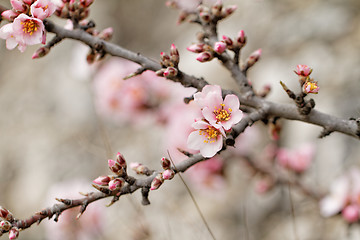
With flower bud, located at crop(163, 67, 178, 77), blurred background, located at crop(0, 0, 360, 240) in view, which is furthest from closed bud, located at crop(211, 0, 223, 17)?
blurred background, located at crop(0, 0, 360, 240)

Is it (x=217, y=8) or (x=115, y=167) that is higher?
(x=217, y=8)

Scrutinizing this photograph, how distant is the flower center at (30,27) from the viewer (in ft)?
3.26

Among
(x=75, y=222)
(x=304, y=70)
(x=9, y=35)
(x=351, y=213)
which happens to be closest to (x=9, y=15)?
(x=9, y=35)

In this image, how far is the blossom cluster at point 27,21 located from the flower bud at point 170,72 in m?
0.34

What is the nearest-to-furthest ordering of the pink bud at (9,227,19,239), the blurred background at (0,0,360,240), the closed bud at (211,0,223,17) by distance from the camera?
the pink bud at (9,227,19,239) < the closed bud at (211,0,223,17) < the blurred background at (0,0,360,240)

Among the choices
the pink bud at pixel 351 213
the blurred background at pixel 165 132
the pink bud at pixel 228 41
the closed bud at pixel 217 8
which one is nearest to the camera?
the pink bud at pixel 228 41

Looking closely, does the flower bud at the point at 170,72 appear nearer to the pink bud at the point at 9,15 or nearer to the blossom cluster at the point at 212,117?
the blossom cluster at the point at 212,117

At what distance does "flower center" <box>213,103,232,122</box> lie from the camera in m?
0.92

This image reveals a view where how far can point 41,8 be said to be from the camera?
3.22ft

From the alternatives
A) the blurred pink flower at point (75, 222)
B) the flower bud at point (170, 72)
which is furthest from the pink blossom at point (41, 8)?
the blurred pink flower at point (75, 222)

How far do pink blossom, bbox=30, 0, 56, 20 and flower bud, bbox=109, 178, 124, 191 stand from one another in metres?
0.47

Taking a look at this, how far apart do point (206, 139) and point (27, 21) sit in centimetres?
56

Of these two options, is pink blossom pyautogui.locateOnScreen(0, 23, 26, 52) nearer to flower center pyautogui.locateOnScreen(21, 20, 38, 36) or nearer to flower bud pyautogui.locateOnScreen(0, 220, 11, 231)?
flower center pyautogui.locateOnScreen(21, 20, 38, 36)

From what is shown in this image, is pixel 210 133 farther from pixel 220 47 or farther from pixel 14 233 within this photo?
pixel 14 233
